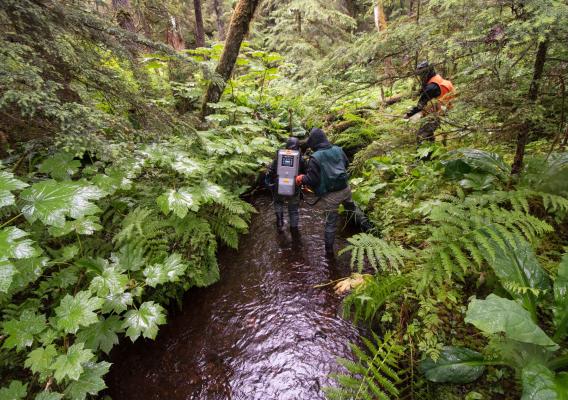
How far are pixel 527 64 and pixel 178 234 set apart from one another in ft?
15.0

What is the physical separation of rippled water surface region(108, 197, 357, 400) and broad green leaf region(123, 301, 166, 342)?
884 millimetres

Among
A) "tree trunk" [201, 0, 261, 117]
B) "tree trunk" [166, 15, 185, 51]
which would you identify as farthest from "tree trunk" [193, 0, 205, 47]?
"tree trunk" [201, 0, 261, 117]

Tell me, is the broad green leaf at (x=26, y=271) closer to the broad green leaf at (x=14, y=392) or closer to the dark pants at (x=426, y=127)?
the broad green leaf at (x=14, y=392)

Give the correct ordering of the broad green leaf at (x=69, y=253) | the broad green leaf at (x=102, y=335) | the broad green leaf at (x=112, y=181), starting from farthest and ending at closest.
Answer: the broad green leaf at (x=112, y=181) → the broad green leaf at (x=69, y=253) → the broad green leaf at (x=102, y=335)

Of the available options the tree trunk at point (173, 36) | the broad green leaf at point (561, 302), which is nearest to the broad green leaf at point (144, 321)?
the broad green leaf at point (561, 302)

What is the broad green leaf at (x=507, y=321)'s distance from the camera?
1976 millimetres

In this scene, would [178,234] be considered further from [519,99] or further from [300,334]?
[519,99]

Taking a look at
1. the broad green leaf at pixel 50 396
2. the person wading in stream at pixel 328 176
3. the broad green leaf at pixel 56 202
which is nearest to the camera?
the broad green leaf at pixel 50 396

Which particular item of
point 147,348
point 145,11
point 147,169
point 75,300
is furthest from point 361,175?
point 145,11

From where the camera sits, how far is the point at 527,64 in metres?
3.01

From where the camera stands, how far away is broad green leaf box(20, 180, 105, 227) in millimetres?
2203

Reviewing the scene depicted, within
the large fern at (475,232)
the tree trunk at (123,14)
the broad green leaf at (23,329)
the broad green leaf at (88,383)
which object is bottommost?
the broad green leaf at (88,383)

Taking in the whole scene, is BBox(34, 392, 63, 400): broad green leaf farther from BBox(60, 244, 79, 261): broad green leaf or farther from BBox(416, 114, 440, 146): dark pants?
BBox(416, 114, 440, 146): dark pants

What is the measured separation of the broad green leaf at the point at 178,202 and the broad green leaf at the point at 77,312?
124 centimetres
